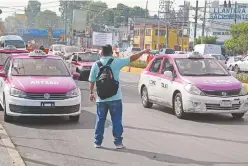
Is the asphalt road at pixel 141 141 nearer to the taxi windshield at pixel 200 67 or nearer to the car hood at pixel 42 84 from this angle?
the car hood at pixel 42 84

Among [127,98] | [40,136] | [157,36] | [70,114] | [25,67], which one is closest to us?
[40,136]

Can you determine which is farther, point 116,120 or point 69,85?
point 69,85

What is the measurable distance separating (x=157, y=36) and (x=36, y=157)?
96.6m

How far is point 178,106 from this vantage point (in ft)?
40.5

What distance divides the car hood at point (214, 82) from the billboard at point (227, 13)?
8729 cm

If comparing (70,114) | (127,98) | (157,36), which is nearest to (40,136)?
(70,114)

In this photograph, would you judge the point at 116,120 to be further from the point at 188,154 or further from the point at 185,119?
the point at 185,119

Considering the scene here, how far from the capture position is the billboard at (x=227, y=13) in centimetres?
9757

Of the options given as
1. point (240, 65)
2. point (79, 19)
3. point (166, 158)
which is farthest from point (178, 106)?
point (79, 19)

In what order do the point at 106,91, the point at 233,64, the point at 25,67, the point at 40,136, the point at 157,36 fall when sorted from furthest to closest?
1. the point at 157,36
2. the point at 233,64
3. the point at 25,67
4. the point at 40,136
5. the point at 106,91

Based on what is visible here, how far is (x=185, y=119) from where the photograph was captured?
40.1 ft

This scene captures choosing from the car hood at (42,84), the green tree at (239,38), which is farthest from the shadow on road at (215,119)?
the green tree at (239,38)

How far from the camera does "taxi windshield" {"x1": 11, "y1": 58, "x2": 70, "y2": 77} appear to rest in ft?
38.8

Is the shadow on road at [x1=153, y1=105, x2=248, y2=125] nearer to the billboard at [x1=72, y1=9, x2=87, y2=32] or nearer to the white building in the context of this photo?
the billboard at [x1=72, y1=9, x2=87, y2=32]
